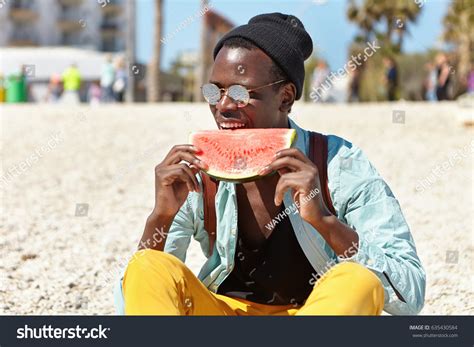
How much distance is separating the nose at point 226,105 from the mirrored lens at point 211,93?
2cm

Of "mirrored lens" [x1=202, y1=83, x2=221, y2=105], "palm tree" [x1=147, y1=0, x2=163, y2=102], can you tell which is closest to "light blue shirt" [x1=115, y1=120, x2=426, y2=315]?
"mirrored lens" [x1=202, y1=83, x2=221, y2=105]

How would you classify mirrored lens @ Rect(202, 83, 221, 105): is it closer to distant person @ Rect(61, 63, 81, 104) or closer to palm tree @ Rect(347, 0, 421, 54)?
distant person @ Rect(61, 63, 81, 104)

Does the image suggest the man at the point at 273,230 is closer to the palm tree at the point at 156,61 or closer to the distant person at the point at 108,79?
the distant person at the point at 108,79

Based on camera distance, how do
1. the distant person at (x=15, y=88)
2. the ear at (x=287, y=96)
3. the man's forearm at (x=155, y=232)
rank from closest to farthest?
the man's forearm at (x=155, y=232), the ear at (x=287, y=96), the distant person at (x=15, y=88)

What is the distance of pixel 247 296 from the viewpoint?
3059mm

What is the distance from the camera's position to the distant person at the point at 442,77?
17562 millimetres

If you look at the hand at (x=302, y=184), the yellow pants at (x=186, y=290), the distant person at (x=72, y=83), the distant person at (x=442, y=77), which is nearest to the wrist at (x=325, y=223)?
the hand at (x=302, y=184)

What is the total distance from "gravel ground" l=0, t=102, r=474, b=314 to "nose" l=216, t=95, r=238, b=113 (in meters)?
2.18

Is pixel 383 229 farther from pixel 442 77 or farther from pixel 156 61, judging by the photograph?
pixel 156 61

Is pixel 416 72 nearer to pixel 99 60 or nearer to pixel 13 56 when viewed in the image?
pixel 99 60

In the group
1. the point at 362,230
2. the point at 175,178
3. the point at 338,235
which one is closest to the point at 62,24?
the point at 175,178

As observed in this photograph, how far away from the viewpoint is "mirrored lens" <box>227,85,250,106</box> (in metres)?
2.85

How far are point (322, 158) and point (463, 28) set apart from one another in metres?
28.8

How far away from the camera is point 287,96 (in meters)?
3.04
